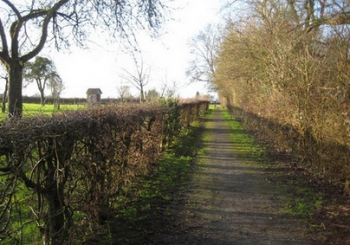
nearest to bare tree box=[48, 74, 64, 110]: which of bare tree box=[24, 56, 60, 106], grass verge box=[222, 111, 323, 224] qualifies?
bare tree box=[24, 56, 60, 106]

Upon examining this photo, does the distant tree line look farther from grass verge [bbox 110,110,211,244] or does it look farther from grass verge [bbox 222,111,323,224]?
grass verge [bbox 110,110,211,244]

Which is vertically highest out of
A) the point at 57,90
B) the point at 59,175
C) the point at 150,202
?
the point at 57,90

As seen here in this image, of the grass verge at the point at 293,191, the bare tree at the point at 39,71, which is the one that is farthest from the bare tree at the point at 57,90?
the grass verge at the point at 293,191

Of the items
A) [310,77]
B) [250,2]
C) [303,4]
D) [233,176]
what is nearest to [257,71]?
[250,2]

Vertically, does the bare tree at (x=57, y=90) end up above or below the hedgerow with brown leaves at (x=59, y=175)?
above

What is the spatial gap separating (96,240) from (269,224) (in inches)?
105

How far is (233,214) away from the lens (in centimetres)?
596

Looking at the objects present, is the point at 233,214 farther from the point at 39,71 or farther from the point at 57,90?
the point at 39,71

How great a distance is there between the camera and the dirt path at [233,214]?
4.94 metres

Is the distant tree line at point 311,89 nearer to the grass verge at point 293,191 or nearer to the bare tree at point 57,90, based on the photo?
the grass verge at point 293,191

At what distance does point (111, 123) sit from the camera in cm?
563

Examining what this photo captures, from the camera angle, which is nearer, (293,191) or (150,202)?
(150,202)

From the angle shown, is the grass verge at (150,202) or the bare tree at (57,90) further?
the bare tree at (57,90)

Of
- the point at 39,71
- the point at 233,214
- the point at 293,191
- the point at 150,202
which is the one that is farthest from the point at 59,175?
the point at 39,71
